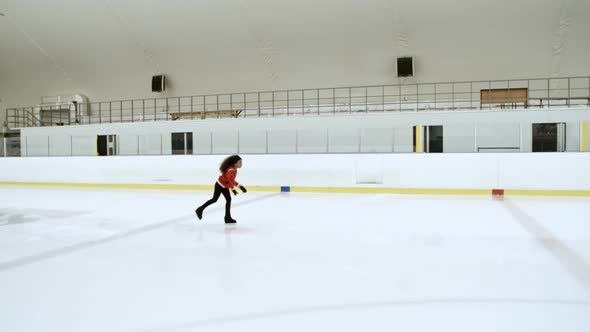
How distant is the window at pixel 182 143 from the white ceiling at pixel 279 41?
13.4 ft

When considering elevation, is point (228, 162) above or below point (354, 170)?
above

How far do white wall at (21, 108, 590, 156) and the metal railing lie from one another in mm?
1168

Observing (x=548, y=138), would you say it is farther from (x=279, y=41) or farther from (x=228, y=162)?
(x=228, y=162)

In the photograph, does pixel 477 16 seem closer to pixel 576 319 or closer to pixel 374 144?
pixel 374 144

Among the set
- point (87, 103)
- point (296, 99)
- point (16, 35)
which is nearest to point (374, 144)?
point (296, 99)

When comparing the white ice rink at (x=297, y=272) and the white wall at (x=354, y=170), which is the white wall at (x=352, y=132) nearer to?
the white wall at (x=354, y=170)

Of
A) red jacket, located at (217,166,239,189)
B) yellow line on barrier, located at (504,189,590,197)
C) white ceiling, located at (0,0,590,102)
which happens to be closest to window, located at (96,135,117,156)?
white ceiling, located at (0,0,590,102)

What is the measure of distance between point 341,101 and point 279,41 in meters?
3.60

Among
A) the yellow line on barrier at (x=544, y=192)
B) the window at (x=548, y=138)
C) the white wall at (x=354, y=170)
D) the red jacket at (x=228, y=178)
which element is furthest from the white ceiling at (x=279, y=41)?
the red jacket at (x=228, y=178)

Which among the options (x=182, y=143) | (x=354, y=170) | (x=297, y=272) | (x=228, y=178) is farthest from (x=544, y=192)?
(x=182, y=143)

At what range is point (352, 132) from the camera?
1291cm

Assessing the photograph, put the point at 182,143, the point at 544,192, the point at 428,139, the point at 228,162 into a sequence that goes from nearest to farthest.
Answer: the point at 228,162 → the point at 544,192 → the point at 428,139 → the point at 182,143

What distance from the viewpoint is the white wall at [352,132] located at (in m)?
12.3

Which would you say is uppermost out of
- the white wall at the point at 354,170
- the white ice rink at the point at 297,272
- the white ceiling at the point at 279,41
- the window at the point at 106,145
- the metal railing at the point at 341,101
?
the white ceiling at the point at 279,41
